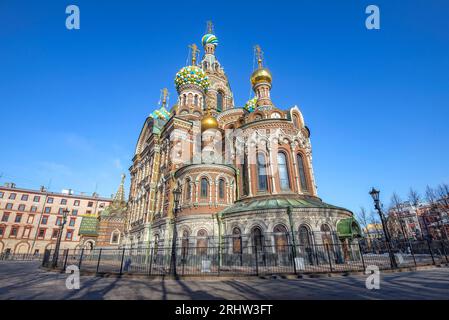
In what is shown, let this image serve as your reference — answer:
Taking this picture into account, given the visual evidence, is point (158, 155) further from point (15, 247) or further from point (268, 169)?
point (15, 247)

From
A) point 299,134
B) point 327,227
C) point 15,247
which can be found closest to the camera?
point 327,227

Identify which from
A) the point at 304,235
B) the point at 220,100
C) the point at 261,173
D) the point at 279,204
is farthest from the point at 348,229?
the point at 220,100

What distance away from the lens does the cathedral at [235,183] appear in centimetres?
1670

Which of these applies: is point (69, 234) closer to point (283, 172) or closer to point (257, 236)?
point (257, 236)

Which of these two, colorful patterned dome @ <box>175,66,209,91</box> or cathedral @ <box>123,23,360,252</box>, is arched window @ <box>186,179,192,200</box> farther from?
colorful patterned dome @ <box>175,66,209,91</box>

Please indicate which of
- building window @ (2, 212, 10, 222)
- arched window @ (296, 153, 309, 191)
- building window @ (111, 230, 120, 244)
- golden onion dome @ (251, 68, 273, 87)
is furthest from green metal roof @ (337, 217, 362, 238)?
building window @ (2, 212, 10, 222)

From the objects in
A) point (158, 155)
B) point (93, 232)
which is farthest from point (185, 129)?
point (93, 232)

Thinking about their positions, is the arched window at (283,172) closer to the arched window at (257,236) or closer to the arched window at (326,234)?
the arched window at (326,234)

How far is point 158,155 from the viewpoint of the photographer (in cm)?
2886

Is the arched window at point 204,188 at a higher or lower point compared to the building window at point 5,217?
lower

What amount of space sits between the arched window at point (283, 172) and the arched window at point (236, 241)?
5919 mm

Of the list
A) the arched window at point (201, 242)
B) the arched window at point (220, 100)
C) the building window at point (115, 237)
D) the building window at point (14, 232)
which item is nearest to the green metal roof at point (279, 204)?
the arched window at point (201, 242)
